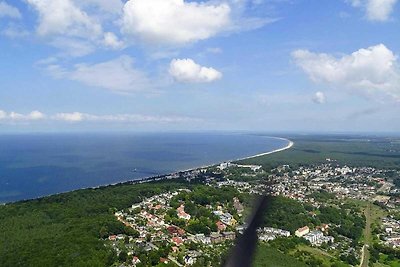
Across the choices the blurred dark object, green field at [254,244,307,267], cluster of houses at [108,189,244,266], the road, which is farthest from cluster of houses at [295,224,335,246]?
the blurred dark object

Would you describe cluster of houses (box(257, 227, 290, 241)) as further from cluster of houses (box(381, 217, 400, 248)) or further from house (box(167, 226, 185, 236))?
cluster of houses (box(381, 217, 400, 248))

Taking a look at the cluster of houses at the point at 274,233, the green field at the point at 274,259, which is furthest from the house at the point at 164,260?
the cluster of houses at the point at 274,233

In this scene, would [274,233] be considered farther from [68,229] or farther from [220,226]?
[68,229]

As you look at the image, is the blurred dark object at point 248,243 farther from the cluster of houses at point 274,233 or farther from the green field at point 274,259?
the cluster of houses at point 274,233

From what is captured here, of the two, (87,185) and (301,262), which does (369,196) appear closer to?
(301,262)

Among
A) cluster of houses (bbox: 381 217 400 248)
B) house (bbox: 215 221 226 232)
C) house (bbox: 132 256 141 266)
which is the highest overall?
house (bbox: 132 256 141 266)

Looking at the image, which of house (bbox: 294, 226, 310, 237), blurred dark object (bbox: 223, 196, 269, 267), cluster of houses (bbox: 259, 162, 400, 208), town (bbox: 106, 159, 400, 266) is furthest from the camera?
cluster of houses (bbox: 259, 162, 400, 208)
